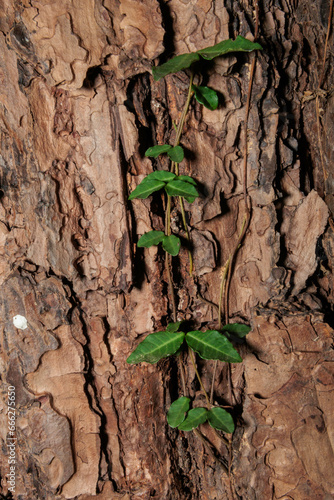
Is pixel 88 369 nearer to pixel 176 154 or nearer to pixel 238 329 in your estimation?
pixel 238 329

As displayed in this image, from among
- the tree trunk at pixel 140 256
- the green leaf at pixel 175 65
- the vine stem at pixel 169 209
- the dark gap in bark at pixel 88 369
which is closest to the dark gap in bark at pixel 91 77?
the tree trunk at pixel 140 256

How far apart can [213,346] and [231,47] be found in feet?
2.95

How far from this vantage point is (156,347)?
121 cm

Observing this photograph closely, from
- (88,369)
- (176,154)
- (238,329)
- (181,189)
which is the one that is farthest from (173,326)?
(176,154)

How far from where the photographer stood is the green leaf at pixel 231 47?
1.14 metres

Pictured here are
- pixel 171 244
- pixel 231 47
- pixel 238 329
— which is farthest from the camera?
pixel 238 329

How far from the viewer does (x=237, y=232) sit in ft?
4.65

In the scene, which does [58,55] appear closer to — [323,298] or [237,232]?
[237,232]

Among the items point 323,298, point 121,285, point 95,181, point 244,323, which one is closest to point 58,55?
point 95,181

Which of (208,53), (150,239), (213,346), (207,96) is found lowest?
(213,346)

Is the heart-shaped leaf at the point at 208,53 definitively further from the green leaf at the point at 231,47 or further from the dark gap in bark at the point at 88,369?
the dark gap in bark at the point at 88,369

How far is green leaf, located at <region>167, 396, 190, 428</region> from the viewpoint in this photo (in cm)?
131

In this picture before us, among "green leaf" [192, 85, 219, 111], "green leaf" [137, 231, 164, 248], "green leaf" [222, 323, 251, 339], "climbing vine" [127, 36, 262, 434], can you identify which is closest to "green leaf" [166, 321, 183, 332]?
"climbing vine" [127, 36, 262, 434]

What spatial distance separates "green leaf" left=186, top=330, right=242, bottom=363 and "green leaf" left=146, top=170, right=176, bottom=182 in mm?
507
